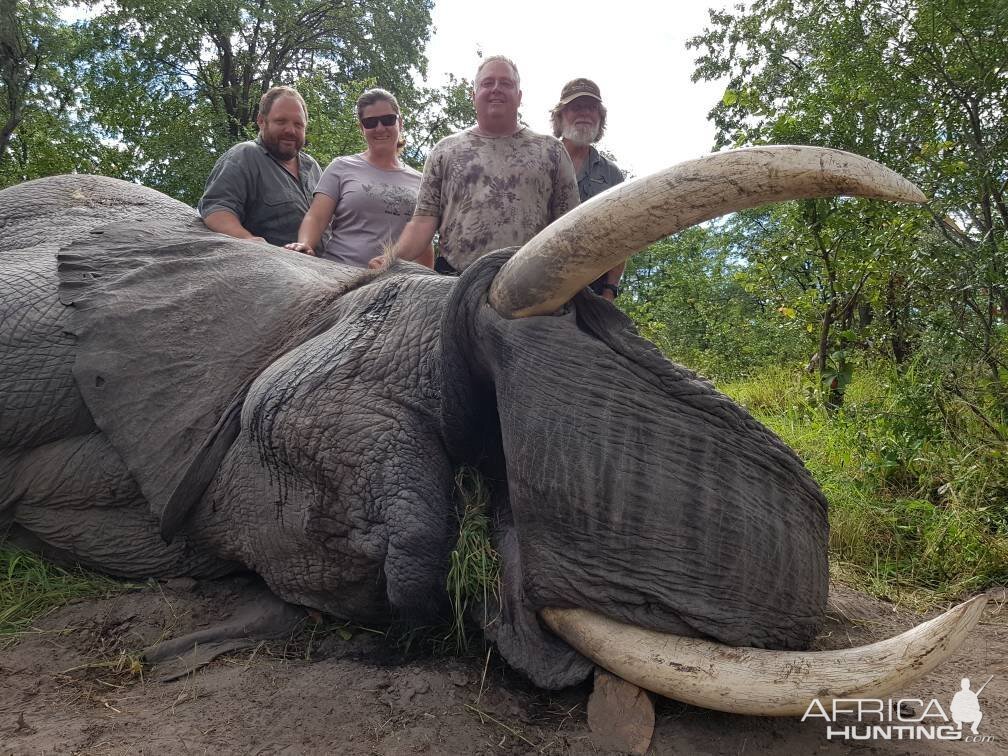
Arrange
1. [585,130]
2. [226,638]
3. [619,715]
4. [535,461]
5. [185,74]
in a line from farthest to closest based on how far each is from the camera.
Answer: [185,74]
[585,130]
[226,638]
[535,461]
[619,715]

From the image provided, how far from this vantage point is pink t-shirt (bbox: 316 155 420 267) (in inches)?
179

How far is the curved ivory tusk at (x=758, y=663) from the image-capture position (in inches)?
72.8

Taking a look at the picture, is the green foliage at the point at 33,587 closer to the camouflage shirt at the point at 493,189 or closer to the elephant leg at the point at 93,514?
the elephant leg at the point at 93,514

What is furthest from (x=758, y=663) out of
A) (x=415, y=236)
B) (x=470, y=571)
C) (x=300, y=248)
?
(x=300, y=248)

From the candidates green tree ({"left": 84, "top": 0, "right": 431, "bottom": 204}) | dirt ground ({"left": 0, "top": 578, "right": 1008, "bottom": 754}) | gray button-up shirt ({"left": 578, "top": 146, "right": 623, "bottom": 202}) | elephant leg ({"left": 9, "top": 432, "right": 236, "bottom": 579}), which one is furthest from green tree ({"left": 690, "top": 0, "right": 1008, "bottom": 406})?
green tree ({"left": 84, "top": 0, "right": 431, "bottom": 204})

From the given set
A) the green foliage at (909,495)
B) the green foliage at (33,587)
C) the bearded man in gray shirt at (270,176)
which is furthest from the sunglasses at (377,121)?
the green foliage at (909,495)

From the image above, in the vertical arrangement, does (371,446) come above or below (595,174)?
below

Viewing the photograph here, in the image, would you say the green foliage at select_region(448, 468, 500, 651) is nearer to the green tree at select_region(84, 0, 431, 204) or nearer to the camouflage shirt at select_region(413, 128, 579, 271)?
the camouflage shirt at select_region(413, 128, 579, 271)

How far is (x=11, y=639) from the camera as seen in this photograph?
2838 mm

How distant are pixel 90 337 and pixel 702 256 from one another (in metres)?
14.2

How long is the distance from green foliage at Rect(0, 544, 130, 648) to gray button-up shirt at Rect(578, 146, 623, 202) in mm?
3288

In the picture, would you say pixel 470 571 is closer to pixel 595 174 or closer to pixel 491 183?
pixel 491 183

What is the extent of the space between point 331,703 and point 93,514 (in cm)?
162

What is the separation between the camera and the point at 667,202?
202 centimetres
